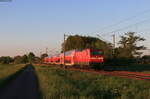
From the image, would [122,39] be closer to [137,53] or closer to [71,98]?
[137,53]

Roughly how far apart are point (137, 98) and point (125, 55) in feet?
A: 195

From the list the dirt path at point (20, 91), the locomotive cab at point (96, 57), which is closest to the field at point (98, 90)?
the dirt path at point (20, 91)

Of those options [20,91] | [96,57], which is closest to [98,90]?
[20,91]

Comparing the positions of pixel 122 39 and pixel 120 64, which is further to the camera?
pixel 122 39

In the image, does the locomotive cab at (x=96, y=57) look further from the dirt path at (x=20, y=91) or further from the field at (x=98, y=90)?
the field at (x=98, y=90)

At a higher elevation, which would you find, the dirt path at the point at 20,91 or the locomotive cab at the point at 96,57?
the locomotive cab at the point at 96,57

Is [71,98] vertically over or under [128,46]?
under

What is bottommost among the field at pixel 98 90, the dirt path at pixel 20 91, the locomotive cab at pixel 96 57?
the dirt path at pixel 20 91

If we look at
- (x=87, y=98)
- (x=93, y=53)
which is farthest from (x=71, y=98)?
(x=93, y=53)

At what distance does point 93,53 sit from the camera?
38.1 meters

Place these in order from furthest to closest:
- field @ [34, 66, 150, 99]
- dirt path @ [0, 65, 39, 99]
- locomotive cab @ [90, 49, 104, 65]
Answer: locomotive cab @ [90, 49, 104, 65] → dirt path @ [0, 65, 39, 99] → field @ [34, 66, 150, 99]

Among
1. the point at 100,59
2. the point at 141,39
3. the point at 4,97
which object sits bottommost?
the point at 4,97

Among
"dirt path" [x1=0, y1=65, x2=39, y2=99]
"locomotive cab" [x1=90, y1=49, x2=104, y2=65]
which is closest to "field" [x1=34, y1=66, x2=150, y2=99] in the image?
"dirt path" [x1=0, y1=65, x2=39, y2=99]

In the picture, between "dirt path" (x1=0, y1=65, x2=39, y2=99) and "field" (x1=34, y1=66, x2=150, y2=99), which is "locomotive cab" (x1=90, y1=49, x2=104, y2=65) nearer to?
"dirt path" (x1=0, y1=65, x2=39, y2=99)
